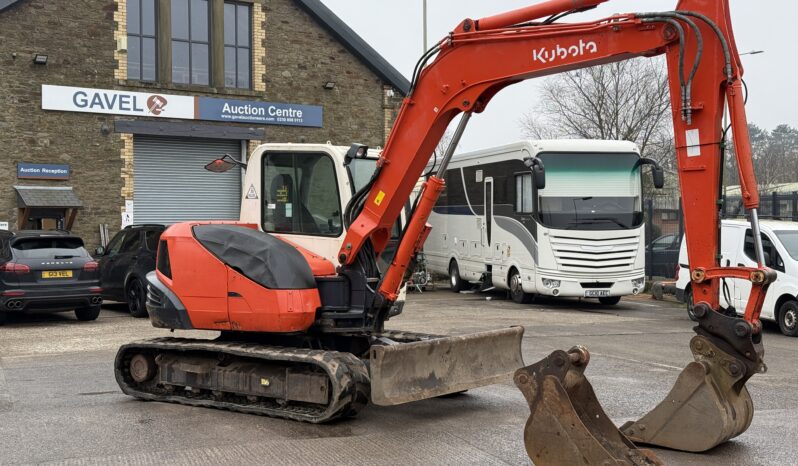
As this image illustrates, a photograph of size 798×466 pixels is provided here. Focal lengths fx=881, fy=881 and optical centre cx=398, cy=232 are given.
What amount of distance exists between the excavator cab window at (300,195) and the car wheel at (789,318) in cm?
912

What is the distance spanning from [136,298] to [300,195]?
937cm

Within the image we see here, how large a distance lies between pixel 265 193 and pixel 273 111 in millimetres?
17675

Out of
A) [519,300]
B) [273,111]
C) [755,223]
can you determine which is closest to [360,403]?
[755,223]

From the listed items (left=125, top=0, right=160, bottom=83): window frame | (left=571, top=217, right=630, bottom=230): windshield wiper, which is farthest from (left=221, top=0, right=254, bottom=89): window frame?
(left=571, top=217, right=630, bottom=230): windshield wiper

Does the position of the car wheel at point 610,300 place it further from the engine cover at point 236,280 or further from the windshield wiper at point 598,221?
Result: the engine cover at point 236,280

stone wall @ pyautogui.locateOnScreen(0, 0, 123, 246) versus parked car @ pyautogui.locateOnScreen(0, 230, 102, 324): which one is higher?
stone wall @ pyautogui.locateOnScreen(0, 0, 123, 246)

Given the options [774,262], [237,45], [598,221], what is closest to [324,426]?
[774,262]

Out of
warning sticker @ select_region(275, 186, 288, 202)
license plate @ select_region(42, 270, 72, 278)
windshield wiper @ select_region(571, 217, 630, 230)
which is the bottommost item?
license plate @ select_region(42, 270, 72, 278)

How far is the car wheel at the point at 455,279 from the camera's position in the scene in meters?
23.1

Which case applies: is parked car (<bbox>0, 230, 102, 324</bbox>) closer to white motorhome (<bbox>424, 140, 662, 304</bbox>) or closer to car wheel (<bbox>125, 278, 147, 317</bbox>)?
car wheel (<bbox>125, 278, 147, 317</bbox>)

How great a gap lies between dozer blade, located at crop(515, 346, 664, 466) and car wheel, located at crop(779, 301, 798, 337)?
31.4ft

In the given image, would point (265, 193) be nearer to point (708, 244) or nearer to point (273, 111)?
point (708, 244)

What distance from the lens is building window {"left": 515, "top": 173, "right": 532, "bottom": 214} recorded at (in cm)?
1883

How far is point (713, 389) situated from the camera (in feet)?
21.2
